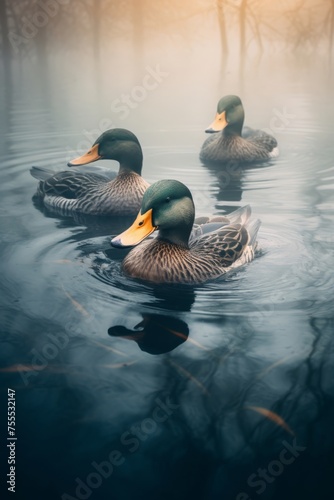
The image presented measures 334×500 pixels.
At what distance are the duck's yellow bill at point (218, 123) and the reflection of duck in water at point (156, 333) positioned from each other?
5.89m

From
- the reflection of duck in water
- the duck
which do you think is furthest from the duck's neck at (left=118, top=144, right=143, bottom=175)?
the reflection of duck in water

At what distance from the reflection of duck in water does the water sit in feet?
0.04

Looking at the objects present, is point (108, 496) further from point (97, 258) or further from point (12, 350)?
point (97, 258)

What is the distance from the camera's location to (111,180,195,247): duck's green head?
4.96 metres

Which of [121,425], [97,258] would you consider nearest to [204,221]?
[97,258]

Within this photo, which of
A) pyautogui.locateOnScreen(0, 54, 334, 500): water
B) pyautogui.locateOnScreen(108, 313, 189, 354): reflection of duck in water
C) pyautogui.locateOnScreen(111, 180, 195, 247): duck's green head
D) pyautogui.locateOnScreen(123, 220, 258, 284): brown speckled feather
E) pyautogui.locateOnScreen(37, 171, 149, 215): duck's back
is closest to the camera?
pyautogui.locateOnScreen(0, 54, 334, 500): water

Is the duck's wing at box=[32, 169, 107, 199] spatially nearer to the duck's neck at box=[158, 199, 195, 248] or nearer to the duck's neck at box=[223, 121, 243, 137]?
the duck's neck at box=[158, 199, 195, 248]

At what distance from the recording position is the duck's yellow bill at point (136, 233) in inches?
189

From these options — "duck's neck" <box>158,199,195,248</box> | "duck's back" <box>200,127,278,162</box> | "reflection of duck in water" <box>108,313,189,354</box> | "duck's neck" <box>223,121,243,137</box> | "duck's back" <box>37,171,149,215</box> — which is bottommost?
"duck's back" <box>200,127,278,162</box>

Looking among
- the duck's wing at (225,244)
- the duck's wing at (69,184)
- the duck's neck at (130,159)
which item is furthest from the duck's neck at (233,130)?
the duck's wing at (225,244)

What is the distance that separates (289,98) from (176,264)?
1363cm

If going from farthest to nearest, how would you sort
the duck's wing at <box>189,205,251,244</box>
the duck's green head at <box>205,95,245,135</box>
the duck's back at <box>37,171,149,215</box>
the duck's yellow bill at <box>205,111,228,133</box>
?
the duck's green head at <box>205,95,245,135</box>
the duck's yellow bill at <box>205,111,228,133</box>
the duck's back at <box>37,171,149,215</box>
the duck's wing at <box>189,205,251,244</box>

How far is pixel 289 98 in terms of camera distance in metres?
17.8

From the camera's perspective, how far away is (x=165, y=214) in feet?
16.6
